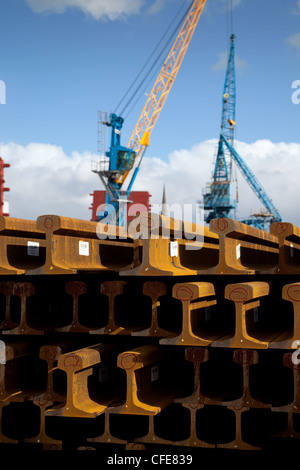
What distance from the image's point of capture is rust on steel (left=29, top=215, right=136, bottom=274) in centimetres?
477

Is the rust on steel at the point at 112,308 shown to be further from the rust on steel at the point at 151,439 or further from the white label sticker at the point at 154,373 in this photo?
the rust on steel at the point at 151,439

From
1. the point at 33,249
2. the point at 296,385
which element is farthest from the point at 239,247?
the point at 33,249

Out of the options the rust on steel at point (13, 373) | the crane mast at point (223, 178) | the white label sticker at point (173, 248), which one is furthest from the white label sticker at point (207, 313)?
the crane mast at point (223, 178)

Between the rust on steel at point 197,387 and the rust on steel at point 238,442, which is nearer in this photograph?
the rust on steel at point 238,442

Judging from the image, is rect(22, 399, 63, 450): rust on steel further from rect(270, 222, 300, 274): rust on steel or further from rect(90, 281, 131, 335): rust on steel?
rect(270, 222, 300, 274): rust on steel

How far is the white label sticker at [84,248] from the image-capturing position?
5344mm

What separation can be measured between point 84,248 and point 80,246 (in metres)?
0.08

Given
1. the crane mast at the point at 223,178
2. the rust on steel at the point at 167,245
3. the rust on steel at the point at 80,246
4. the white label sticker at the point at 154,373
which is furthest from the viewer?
the crane mast at the point at 223,178

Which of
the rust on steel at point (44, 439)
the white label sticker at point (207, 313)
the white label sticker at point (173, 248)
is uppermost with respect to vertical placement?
the white label sticker at point (173, 248)

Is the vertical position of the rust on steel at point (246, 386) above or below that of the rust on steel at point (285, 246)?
below


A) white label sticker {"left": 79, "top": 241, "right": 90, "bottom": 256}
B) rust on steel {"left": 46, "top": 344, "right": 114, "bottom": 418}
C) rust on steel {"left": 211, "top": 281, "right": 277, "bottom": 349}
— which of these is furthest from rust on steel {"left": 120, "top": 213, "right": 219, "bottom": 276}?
rust on steel {"left": 46, "top": 344, "right": 114, "bottom": 418}

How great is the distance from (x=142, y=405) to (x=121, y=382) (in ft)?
2.68

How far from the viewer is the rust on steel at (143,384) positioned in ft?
14.8

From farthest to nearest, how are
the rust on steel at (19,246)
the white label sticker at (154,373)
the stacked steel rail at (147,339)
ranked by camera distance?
1. the white label sticker at (154,373)
2. the rust on steel at (19,246)
3. the stacked steel rail at (147,339)
